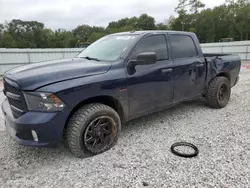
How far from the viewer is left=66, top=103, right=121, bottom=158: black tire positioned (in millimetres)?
2783

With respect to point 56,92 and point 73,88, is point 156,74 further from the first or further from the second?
point 56,92

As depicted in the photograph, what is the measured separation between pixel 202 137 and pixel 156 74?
1.30 meters

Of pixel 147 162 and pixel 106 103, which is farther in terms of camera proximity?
pixel 106 103

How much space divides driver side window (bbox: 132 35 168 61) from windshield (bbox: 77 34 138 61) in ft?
0.61

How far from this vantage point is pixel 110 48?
3650mm

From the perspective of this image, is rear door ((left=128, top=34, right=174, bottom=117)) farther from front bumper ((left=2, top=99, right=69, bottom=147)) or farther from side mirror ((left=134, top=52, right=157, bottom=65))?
front bumper ((left=2, top=99, right=69, bottom=147))

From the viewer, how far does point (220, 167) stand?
8.68ft

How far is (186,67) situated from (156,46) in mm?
767

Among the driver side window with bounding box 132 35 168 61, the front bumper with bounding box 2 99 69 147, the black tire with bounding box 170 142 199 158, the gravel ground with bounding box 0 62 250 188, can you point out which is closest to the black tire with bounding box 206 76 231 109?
the gravel ground with bounding box 0 62 250 188

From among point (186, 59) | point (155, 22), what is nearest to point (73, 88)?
point (186, 59)

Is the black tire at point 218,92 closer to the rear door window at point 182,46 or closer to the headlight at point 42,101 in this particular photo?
the rear door window at point 182,46

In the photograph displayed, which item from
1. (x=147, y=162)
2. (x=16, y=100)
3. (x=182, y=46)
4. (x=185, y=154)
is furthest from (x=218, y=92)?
(x=16, y=100)

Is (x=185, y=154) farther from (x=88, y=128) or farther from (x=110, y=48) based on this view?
(x=110, y=48)

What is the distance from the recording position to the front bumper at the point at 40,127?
252 cm
